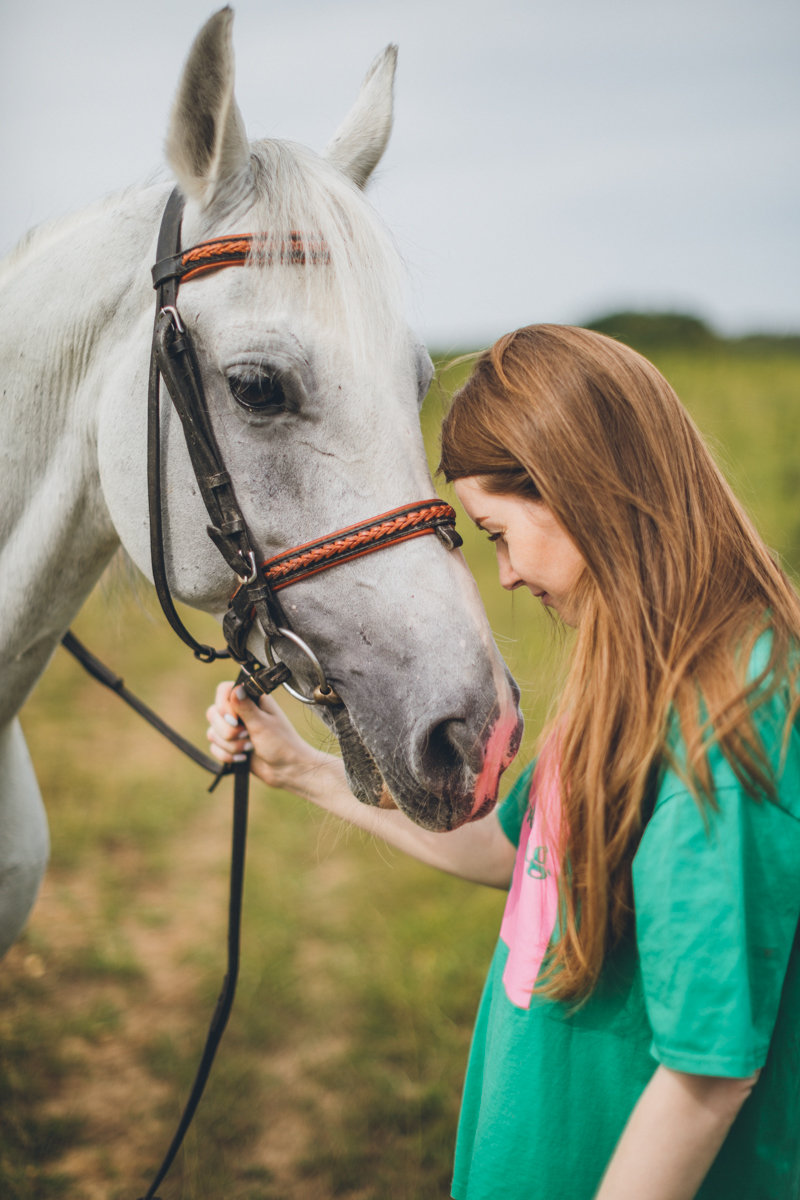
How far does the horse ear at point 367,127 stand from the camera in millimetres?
1730

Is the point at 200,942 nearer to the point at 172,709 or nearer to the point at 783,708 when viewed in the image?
the point at 172,709

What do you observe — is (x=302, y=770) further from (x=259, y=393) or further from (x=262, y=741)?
(x=259, y=393)

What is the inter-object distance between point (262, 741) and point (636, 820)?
92 centimetres

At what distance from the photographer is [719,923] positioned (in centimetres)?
89

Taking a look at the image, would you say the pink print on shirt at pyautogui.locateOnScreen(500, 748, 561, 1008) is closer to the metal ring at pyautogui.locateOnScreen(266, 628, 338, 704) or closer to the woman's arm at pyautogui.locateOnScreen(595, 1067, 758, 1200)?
the woman's arm at pyautogui.locateOnScreen(595, 1067, 758, 1200)

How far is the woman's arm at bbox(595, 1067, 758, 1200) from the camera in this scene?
88 centimetres

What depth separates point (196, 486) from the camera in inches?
55.9

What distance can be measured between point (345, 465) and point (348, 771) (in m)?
0.57

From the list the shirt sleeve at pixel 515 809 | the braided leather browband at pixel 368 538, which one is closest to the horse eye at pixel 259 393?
the braided leather browband at pixel 368 538

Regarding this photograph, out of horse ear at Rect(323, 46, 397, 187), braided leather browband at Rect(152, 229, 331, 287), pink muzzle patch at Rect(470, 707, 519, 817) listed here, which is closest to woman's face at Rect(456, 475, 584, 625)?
pink muzzle patch at Rect(470, 707, 519, 817)

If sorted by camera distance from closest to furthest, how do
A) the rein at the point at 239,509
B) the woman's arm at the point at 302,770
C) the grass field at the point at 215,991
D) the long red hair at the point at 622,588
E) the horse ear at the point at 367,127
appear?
1. the long red hair at the point at 622,588
2. the rein at the point at 239,509
3. the woman's arm at the point at 302,770
4. the horse ear at the point at 367,127
5. the grass field at the point at 215,991

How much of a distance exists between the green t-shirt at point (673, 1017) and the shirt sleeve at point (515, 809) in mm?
128

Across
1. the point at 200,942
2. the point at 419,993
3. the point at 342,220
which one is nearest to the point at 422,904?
the point at 419,993

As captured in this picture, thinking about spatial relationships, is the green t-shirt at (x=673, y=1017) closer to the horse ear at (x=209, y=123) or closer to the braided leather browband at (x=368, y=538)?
the braided leather browband at (x=368, y=538)
